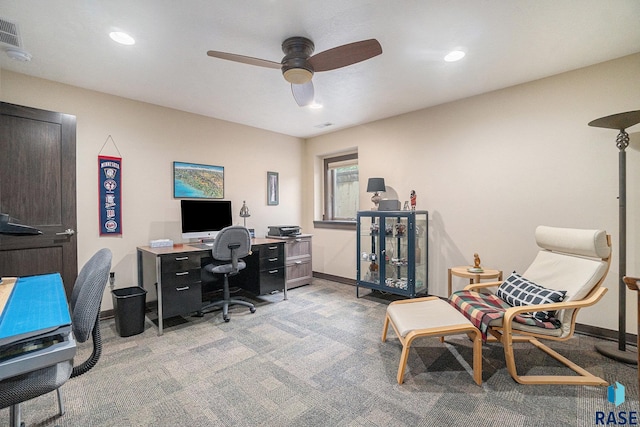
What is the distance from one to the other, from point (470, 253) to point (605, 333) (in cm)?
130

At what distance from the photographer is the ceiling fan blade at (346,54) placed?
184 centimetres

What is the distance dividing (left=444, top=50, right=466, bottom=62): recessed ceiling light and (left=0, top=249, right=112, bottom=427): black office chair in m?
2.85

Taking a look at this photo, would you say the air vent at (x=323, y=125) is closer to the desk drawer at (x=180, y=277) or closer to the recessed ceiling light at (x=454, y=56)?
the recessed ceiling light at (x=454, y=56)

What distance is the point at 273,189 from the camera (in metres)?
4.80

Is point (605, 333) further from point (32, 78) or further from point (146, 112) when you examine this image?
point (32, 78)

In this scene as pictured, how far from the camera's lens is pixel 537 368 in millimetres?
2166

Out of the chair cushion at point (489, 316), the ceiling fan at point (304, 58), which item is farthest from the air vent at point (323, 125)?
the chair cushion at point (489, 316)

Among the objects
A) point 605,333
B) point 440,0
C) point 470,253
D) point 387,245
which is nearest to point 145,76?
point 440,0

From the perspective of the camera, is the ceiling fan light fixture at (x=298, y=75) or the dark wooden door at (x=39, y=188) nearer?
the ceiling fan light fixture at (x=298, y=75)

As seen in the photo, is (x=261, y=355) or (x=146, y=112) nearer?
(x=261, y=355)

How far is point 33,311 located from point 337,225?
3959mm

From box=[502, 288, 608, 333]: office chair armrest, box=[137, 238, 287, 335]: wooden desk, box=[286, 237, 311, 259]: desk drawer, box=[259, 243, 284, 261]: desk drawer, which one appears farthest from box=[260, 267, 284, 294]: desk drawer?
box=[502, 288, 608, 333]: office chair armrest

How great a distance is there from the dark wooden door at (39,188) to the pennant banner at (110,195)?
291 millimetres

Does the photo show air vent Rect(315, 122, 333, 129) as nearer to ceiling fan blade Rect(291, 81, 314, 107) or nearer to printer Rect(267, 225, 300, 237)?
printer Rect(267, 225, 300, 237)
